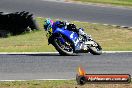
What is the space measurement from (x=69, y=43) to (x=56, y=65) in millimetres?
2535

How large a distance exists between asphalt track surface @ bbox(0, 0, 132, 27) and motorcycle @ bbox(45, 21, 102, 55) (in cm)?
1133

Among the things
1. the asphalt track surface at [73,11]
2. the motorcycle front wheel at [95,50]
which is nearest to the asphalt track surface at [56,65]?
the motorcycle front wheel at [95,50]

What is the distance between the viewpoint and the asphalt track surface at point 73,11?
28469mm

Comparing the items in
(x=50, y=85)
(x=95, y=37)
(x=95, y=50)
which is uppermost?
(x=50, y=85)

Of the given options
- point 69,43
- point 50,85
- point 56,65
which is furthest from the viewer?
point 69,43

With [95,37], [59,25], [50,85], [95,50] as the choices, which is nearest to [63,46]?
[59,25]

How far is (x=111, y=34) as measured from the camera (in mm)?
25109

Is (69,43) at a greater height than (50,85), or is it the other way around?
(50,85)

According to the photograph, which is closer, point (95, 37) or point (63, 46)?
point (63, 46)

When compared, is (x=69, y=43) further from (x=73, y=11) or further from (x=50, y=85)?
(x=73, y=11)

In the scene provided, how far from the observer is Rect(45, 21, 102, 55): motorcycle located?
16.2 m

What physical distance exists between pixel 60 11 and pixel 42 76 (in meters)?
17.9

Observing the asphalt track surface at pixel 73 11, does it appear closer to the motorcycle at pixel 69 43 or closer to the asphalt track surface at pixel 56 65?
the motorcycle at pixel 69 43

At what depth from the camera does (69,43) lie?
16.3 metres
